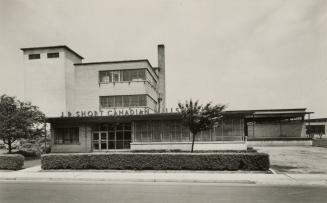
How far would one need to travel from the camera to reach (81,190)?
11.6 m

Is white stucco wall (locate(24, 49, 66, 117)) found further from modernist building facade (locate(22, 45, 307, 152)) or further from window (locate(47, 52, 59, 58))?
window (locate(47, 52, 59, 58))

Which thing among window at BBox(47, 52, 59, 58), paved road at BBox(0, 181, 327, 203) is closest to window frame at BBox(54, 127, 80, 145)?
window at BBox(47, 52, 59, 58)

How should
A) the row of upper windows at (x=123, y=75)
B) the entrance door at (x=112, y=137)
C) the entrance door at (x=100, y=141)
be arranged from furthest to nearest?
1. the row of upper windows at (x=123, y=75)
2. the entrance door at (x=100, y=141)
3. the entrance door at (x=112, y=137)

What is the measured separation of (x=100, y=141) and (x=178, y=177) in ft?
58.6

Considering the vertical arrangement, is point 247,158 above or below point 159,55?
below

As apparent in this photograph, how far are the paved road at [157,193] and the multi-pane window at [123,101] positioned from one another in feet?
78.3

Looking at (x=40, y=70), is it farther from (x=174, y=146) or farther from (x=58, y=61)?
(x=174, y=146)

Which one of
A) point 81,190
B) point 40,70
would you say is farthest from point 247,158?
point 40,70

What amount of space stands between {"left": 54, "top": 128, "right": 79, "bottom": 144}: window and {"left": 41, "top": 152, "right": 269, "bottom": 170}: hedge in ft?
41.9

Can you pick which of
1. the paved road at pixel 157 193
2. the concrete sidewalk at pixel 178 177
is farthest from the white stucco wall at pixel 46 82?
the paved road at pixel 157 193

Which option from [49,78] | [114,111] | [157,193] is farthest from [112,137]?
[157,193]

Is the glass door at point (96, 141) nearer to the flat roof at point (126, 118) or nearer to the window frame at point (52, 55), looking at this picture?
the flat roof at point (126, 118)

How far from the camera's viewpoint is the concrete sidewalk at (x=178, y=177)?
13445mm

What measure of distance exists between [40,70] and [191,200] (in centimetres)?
3561
